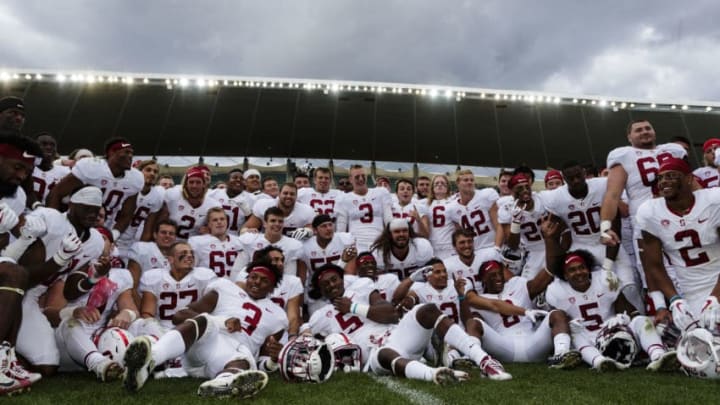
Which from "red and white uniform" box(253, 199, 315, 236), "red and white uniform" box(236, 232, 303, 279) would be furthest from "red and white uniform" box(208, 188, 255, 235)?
"red and white uniform" box(236, 232, 303, 279)

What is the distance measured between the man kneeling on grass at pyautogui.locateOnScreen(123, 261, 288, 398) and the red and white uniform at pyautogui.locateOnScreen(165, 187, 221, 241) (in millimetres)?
1792

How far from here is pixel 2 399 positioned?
119 inches

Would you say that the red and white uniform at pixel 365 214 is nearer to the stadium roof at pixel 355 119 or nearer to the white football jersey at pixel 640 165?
the white football jersey at pixel 640 165

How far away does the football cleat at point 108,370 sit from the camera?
368 centimetres

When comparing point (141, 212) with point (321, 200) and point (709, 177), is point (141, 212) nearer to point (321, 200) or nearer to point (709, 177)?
point (321, 200)

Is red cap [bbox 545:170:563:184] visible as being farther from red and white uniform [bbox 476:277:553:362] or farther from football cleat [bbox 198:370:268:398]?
football cleat [bbox 198:370:268:398]

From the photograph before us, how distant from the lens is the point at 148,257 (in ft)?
17.4

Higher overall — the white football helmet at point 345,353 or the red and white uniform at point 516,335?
the red and white uniform at point 516,335

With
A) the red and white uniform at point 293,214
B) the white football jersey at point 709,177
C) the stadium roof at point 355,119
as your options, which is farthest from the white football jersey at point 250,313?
the stadium roof at point 355,119

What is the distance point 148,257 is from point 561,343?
3.96 meters

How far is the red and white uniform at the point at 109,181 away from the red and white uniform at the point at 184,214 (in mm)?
692

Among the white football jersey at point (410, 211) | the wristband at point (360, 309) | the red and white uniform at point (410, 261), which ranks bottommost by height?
the wristband at point (360, 309)

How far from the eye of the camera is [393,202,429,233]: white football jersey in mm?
6672

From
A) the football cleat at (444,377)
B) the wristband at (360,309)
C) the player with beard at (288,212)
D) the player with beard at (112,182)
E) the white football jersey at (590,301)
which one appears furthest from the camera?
the player with beard at (288,212)
